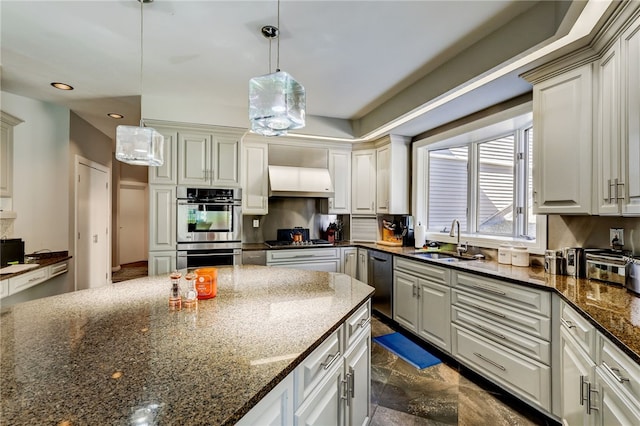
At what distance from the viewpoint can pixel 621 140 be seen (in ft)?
5.42

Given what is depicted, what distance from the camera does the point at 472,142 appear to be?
136 inches

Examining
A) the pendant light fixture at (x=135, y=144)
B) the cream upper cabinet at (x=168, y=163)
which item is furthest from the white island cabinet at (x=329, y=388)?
the cream upper cabinet at (x=168, y=163)

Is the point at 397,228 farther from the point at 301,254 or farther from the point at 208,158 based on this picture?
the point at 208,158

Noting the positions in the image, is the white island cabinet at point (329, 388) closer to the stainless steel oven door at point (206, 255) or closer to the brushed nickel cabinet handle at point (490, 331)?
the brushed nickel cabinet handle at point (490, 331)

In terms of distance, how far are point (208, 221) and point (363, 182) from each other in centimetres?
222

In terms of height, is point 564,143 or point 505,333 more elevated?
point 564,143

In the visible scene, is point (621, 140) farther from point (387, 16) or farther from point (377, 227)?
point (377, 227)

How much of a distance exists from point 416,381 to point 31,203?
4.42m

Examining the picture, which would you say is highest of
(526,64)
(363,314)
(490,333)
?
(526,64)

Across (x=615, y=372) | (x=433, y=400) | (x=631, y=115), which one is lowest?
(x=433, y=400)

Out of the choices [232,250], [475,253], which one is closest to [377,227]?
[475,253]

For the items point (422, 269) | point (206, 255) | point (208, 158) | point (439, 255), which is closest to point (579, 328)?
point (422, 269)

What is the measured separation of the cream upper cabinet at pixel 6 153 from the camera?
2.91 metres

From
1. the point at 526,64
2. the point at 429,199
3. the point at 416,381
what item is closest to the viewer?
the point at 526,64
